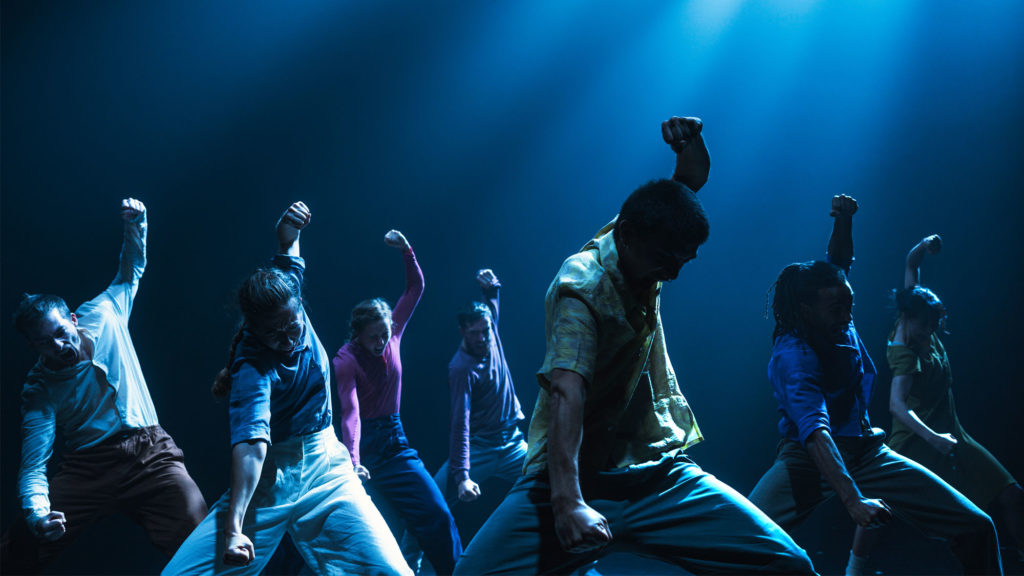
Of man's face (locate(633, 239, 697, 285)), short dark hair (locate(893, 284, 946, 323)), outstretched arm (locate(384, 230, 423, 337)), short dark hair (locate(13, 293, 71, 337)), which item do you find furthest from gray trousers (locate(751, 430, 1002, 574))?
short dark hair (locate(13, 293, 71, 337))

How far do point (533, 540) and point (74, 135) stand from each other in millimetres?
4631

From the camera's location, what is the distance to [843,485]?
2340 mm

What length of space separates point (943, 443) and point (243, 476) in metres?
3.34

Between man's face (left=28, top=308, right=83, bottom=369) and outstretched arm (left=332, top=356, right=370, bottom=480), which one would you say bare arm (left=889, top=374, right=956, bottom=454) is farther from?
man's face (left=28, top=308, right=83, bottom=369)

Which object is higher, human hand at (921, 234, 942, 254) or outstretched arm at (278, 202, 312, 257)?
human hand at (921, 234, 942, 254)

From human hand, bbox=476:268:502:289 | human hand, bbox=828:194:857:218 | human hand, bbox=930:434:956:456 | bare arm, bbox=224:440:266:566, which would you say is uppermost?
human hand, bbox=828:194:857:218

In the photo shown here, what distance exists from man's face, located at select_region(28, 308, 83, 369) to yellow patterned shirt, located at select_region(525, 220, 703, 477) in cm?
255

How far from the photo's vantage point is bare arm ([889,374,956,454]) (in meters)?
3.52

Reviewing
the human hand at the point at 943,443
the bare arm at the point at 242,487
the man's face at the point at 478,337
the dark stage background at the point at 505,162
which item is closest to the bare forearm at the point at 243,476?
the bare arm at the point at 242,487

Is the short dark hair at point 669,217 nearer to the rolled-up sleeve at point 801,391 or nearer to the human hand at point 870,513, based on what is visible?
the human hand at point 870,513

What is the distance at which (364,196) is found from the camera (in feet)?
17.4

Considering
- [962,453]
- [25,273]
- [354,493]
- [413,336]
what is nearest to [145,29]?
[25,273]

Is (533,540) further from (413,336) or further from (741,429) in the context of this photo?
(741,429)

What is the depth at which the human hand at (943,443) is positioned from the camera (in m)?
3.48
